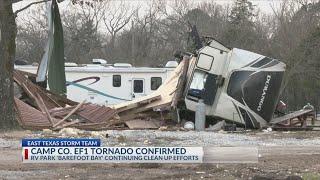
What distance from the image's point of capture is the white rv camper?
32375 millimetres

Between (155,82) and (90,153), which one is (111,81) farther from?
(90,153)

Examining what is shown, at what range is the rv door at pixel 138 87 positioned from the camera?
106 feet

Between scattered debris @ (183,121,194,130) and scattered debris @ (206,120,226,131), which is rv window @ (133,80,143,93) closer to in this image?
scattered debris @ (183,121,194,130)

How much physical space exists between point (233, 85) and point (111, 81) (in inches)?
510

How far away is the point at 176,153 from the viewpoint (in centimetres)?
848

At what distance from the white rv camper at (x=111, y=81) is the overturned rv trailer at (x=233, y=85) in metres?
11.7

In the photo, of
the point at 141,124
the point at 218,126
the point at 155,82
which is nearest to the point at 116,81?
the point at 155,82

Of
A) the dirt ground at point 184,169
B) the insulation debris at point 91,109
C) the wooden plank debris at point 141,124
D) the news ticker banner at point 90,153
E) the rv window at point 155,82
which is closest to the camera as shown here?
the news ticker banner at point 90,153

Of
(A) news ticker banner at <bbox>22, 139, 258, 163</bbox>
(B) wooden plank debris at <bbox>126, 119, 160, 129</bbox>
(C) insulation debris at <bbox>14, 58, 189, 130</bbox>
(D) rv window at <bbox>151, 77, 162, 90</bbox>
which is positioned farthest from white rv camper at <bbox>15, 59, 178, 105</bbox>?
(A) news ticker banner at <bbox>22, 139, 258, 163</bbox>

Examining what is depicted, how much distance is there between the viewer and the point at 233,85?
67.3 feet

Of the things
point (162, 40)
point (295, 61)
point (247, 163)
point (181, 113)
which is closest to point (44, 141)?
point (247, 163)

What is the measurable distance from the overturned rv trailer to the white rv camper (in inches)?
460

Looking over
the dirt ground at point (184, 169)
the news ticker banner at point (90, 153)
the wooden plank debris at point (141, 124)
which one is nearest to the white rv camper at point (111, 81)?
the wooden plank debris at point (141, 124)

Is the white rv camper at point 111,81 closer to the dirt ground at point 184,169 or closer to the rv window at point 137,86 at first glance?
the rv window at point 137,86
